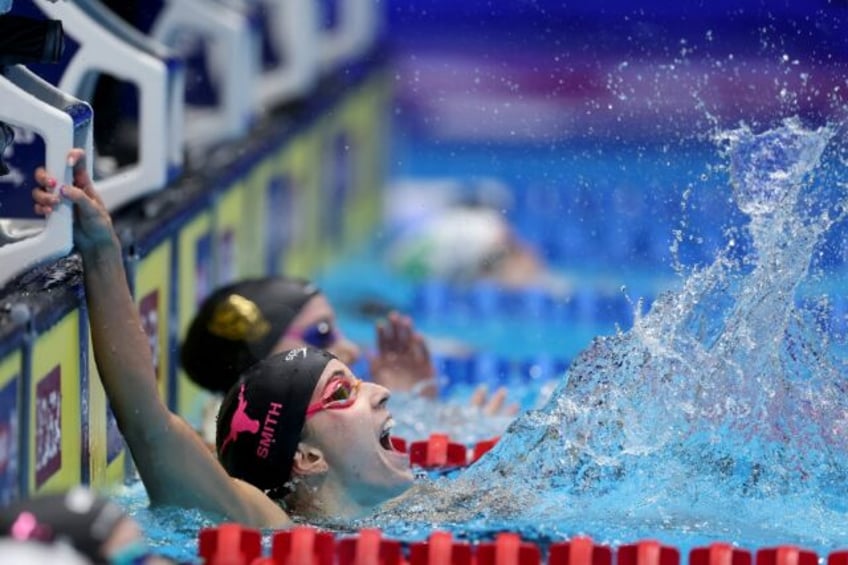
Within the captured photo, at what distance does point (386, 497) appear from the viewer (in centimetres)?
365

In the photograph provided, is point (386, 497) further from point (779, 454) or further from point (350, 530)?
point (779, 454)

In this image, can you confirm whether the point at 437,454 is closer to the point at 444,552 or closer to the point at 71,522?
the point at 444,552

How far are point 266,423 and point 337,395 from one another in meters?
0.16

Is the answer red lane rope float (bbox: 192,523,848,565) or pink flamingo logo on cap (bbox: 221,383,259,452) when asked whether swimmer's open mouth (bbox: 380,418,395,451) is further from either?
red lane rope float (bbox: 192,523,848,565)

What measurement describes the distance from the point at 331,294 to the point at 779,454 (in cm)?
425

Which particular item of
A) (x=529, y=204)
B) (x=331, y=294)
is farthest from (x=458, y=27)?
(x=331, y=294)

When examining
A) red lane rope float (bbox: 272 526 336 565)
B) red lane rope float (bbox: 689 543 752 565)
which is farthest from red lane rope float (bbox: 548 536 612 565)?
red lane rope float (bbox: 272 526 336 565)

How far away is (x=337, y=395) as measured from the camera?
3656mm

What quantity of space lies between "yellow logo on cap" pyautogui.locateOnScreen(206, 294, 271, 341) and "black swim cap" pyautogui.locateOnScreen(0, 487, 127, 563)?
7.12 feet

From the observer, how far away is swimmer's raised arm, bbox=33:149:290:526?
3320 millimetres

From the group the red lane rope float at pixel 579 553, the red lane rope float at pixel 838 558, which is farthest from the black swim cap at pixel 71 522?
the red lane rope float at pixel 838 558

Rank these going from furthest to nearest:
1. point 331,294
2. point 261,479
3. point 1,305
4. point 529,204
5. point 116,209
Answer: point 529,204 → point 331,294 → point 116,209 → point 261,479 → point 1,305

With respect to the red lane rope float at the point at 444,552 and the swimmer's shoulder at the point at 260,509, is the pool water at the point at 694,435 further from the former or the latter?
the red lane rope float at the point at 444,552

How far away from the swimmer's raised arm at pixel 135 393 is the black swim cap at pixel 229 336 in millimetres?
1218
